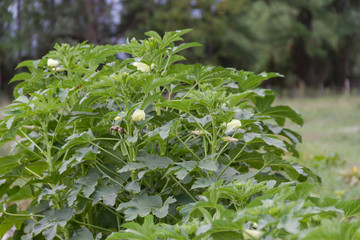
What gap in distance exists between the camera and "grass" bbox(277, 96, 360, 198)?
3.52 metres

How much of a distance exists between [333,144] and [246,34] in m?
14.6

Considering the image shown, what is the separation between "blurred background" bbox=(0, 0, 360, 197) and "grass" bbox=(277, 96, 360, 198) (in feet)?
0.19

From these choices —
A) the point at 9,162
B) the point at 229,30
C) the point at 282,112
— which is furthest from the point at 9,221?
the point at 229,30

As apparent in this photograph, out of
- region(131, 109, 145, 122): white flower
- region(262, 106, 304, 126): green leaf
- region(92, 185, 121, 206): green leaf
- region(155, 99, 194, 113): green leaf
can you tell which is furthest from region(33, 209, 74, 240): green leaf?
region(262, 106, 304, 126): green leaf

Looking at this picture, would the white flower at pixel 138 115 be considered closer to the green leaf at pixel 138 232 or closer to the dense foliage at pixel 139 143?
the dense foliage at pixel 139 143

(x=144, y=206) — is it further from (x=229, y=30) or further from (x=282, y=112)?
(x=229, y=30)

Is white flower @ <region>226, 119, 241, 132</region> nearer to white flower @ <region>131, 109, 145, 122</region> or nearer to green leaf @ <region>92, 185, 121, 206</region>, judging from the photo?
white flower @ <region>131, 109, 145, 122</region>

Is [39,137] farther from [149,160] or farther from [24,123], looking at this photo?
[149,160]

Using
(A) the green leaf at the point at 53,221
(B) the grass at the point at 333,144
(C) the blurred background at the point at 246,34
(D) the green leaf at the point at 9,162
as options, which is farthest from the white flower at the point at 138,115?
(C) the blurred background at the point at 246,34

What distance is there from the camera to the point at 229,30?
18.8m

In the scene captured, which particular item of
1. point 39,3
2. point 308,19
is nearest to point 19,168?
point 39,3

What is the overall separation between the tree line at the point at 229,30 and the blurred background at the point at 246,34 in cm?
4

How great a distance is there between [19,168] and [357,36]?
21615mm

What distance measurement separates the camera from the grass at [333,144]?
11.5 feet
